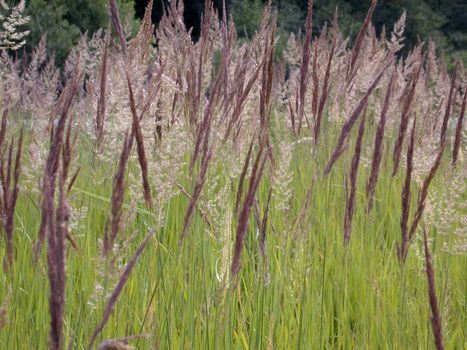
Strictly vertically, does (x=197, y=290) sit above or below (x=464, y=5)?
below

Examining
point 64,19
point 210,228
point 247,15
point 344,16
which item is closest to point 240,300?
point 210,228

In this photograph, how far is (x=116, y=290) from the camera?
2.10 ft

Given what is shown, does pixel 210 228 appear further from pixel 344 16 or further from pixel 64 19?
pixel 344 16

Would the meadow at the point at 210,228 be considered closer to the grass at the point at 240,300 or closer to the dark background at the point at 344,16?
the grass at the point at 240,300

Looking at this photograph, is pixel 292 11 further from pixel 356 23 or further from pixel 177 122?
pixel 177 122

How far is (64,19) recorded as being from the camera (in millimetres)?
9117

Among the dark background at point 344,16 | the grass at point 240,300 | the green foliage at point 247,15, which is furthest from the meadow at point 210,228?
the green foliage at point 247,15

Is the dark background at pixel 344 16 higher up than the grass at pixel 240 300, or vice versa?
the dark background at pixel 344 16

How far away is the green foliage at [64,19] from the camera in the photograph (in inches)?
336

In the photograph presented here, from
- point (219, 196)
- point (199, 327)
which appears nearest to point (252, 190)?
point (219, 196)

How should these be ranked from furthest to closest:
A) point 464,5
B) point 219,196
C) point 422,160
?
point 464,5 < point 422,160 < point 219,196

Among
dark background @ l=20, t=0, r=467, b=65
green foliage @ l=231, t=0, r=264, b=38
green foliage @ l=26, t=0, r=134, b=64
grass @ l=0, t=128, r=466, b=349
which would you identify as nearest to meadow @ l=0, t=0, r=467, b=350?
grass @ l=0, t=128, r=466, b=349

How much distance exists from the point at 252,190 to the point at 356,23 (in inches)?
560

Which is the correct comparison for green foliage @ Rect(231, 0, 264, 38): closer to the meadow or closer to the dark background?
the dark background
